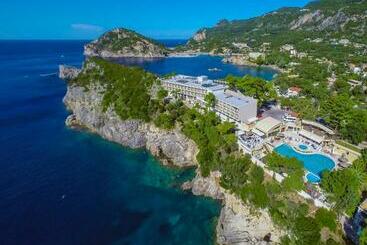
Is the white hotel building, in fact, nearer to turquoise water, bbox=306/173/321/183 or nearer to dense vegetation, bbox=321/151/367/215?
turquoise water, bbox=306/173/321/183

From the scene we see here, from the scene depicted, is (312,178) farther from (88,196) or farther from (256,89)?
(88,196)

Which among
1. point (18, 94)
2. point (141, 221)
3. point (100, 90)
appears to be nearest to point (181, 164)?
point (141, 221)

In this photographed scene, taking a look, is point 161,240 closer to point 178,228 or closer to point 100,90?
point 178,228

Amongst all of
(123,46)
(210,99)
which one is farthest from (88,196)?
(123,46)

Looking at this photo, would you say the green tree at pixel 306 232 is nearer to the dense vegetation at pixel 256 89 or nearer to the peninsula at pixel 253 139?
the peninsula at pixel 253 139

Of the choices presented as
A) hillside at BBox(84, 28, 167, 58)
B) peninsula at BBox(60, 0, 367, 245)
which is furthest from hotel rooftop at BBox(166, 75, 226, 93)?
hillside at BBox(84, 28, 167, 58)

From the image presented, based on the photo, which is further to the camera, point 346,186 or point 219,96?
point 219,96
